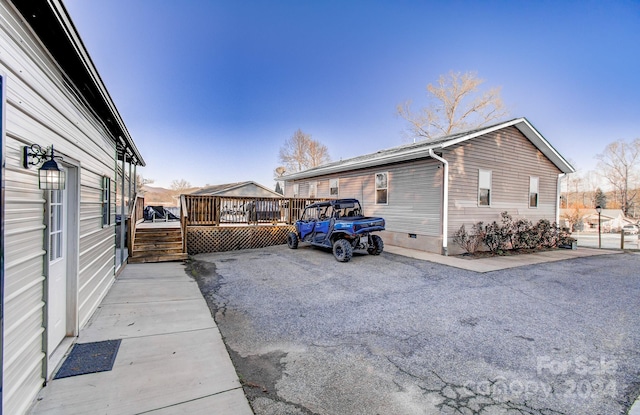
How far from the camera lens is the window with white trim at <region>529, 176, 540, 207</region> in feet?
37.1

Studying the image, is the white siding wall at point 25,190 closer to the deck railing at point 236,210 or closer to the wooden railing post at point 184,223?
the wooden railing post at point 184,223

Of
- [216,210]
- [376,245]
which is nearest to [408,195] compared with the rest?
[376,245]

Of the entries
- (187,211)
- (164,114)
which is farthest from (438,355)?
(164,114)

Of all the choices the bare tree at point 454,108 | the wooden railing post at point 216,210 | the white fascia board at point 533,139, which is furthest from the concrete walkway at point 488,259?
the bare tree at point 454,108

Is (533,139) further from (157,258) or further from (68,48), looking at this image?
(157,258)

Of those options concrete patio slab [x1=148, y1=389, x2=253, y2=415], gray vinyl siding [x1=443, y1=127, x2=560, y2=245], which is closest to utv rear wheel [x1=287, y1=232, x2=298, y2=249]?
gray vinyl siding [x1=443, y1=127, x2=560, y2=245]

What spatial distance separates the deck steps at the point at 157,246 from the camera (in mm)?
7738

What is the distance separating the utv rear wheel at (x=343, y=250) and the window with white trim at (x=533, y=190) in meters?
8.49

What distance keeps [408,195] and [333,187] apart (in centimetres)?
454

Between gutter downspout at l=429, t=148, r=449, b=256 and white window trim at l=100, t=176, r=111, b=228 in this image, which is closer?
white window trim at l=100, t=176, r=111, b=228

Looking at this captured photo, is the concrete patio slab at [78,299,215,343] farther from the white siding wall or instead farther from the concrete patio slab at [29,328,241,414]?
the white siding wall

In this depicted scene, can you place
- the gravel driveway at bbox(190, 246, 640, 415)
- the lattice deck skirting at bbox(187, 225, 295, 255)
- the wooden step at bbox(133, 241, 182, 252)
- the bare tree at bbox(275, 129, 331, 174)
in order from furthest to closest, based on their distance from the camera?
the bare tree at bbox(275, 129, 331, 174)
the lattice deck skirting at bbox(187, 225, 295, 255)
the wooden step at bbox(133, 241, 182, 252)
the gravel driveway at bbox(190, 246, 640, 415)

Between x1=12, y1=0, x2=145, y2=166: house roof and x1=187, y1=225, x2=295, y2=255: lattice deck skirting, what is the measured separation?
17.5 ft

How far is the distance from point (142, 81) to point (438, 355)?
1476 centimetres
